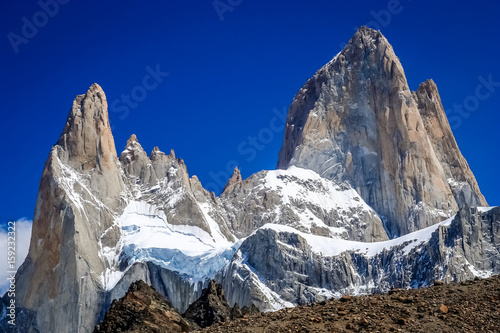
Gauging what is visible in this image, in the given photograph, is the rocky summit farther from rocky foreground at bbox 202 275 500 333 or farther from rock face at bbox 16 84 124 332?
rocky foreground at bbox 202 275 500 333

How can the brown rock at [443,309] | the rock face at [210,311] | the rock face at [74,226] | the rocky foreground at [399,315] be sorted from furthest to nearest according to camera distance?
the rock face at [74,226], the rock face at [210,311], the brown rock at [443,309], the rocky foreground at [399,315]

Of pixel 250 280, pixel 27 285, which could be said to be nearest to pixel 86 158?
pixel 27 285

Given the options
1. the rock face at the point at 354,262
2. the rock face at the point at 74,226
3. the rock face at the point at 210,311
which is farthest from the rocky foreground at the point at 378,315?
the rock face at the point at 74,226

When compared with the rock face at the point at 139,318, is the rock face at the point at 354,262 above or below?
above

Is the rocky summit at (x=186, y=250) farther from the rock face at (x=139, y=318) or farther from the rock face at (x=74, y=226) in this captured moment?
the rock face at (x=139, y=318)

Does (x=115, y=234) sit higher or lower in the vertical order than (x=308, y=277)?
higher

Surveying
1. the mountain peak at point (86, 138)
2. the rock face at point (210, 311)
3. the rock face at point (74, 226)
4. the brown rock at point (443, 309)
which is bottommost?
the brown rock at point (443, 309)

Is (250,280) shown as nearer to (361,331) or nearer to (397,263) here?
(397,263)
